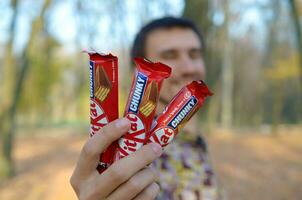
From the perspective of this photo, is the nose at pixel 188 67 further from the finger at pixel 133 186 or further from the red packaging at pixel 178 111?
the finger at pixel 133 186

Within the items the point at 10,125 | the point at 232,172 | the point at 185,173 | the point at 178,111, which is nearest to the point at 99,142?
the point at 178,111

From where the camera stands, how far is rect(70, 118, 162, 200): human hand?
874 millimetres

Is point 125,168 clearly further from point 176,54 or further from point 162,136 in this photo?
point 176,54

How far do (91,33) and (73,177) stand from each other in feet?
39.9

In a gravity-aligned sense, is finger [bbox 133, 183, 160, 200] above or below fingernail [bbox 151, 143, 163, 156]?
below

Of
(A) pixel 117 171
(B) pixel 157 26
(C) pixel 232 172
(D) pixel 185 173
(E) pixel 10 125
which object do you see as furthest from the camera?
(C) pixel 232 172

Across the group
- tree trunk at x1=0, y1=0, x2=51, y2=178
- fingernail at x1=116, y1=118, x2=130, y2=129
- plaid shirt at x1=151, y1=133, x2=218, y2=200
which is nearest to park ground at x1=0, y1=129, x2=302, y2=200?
tree trunk at x1=0, y1=0, x2=51, y2=178

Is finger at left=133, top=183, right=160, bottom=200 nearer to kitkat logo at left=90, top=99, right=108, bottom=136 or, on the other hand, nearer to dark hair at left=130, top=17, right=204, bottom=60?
kitkat logo at left=90, top=99, right=108, bottom=136

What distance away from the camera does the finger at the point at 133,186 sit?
885 mm

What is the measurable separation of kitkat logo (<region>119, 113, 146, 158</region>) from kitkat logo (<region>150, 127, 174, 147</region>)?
0.14ft

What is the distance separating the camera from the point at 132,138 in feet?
2.96

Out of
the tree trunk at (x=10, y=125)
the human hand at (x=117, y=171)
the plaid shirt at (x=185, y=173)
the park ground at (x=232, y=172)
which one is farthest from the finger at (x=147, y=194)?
the tree trunk at (x=10, y=125)

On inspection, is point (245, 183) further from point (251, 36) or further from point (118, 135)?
point (251, 36)

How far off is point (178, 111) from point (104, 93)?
180 mm
